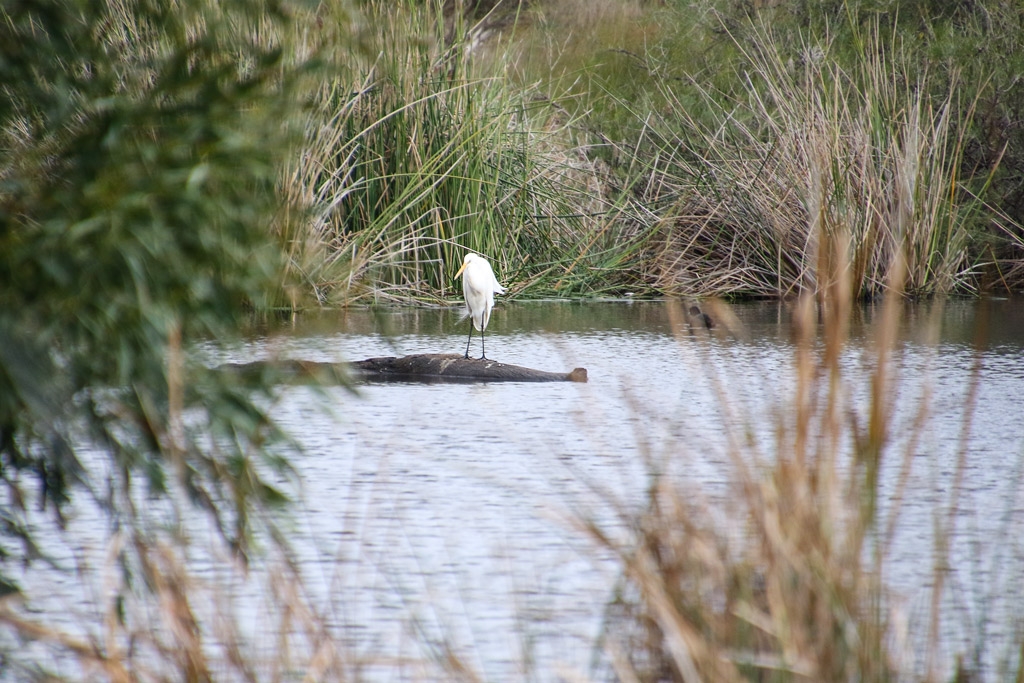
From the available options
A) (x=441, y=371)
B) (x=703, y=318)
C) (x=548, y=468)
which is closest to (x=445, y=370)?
(x=441, y=371)

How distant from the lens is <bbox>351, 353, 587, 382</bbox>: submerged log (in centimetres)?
770

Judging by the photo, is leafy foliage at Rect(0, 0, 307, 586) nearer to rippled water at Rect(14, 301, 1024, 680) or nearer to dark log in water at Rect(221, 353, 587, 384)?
rippled water at Rect(14, 301, 1024, 680)

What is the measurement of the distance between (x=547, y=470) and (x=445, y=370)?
258 centimetres

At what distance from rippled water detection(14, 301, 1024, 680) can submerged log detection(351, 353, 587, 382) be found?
11 centimetres

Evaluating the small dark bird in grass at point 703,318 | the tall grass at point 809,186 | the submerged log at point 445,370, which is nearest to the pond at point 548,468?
the submerged log at point 445,370

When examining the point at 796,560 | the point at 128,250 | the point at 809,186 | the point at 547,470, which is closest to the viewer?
the point at 796,560

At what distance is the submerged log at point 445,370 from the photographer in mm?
7703

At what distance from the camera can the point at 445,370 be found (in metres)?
7.81

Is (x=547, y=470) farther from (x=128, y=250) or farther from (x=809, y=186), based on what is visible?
(x=809, y=186)

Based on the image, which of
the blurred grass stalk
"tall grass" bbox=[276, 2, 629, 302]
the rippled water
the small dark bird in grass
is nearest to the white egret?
the rippled water

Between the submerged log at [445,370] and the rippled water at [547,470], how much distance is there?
0.36ft

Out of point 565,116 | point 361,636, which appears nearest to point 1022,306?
point 565,116

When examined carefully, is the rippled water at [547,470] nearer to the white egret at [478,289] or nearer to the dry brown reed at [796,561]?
the dry brown reed at [796,561]

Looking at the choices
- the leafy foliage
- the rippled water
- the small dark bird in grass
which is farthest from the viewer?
the small dark bird in grass
